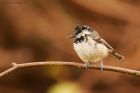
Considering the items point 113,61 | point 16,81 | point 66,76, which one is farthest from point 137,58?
point 16,81

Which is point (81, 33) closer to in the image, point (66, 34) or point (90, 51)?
point (90, 51)

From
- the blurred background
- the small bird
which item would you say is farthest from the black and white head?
the blurred background

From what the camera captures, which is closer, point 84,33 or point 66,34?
point 84,33

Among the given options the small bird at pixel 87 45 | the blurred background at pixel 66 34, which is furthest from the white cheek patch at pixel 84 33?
the blurred background at pixel 66 34

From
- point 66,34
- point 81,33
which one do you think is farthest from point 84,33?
point 66,34

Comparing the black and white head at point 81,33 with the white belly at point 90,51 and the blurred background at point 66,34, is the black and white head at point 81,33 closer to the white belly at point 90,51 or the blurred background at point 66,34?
the white belly at point 90,51

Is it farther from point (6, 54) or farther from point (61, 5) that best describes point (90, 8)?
point (6, 54)
